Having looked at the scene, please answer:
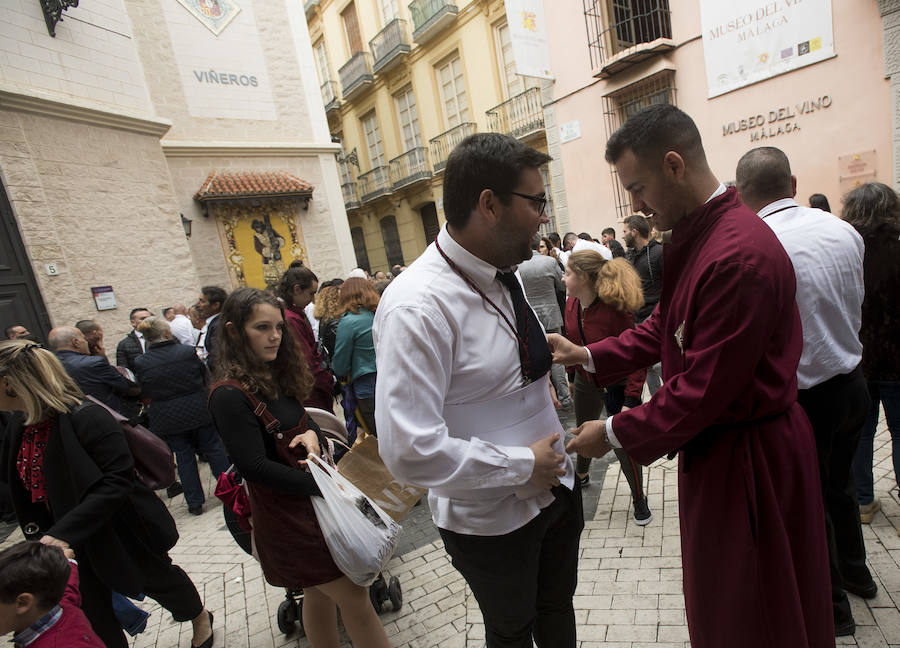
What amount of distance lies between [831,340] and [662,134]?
1.36 m

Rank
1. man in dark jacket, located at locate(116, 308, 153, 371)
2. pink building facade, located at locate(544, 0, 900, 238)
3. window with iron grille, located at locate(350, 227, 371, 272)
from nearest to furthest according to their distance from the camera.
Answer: man in dark jacket, located at locate(116, 308, 153, 371) → pink building facade, located at locate(544, 0, 900, 238) → window with iron grille, located at locate(350, 227, 371, 272)

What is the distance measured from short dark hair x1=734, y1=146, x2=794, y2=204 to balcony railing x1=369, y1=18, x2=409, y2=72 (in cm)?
1726

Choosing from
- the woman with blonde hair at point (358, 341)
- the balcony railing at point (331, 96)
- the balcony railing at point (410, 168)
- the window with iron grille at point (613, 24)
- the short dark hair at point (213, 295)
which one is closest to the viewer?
the woman with blonde hair at point (358, 341)

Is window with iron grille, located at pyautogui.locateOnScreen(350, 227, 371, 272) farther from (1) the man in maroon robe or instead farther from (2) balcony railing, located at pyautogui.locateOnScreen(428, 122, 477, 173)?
(1) the man in maroon robe

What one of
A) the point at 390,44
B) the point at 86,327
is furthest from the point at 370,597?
the point at 390,44

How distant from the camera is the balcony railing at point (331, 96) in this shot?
21.1 metres

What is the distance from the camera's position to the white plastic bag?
6.66 ft

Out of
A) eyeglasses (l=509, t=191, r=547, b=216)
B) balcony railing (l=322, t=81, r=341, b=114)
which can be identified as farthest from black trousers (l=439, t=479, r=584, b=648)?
balcony railing (l=322, t=81, r=341, b=114)

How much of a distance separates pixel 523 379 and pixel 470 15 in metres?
16.1

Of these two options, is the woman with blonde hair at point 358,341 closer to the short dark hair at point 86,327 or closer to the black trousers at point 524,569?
the black trousers at point 524,569

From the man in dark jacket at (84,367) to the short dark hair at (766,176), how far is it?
5.29m

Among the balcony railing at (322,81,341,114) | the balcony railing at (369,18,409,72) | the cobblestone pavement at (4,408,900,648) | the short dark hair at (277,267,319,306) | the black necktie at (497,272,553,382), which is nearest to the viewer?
the black necktie at (497,272,553,382)

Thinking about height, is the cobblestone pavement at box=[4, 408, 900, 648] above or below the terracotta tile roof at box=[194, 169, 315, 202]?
below

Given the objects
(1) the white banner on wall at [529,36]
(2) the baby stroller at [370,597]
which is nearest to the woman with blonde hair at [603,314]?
(2) the baby stroller at [370,597]
